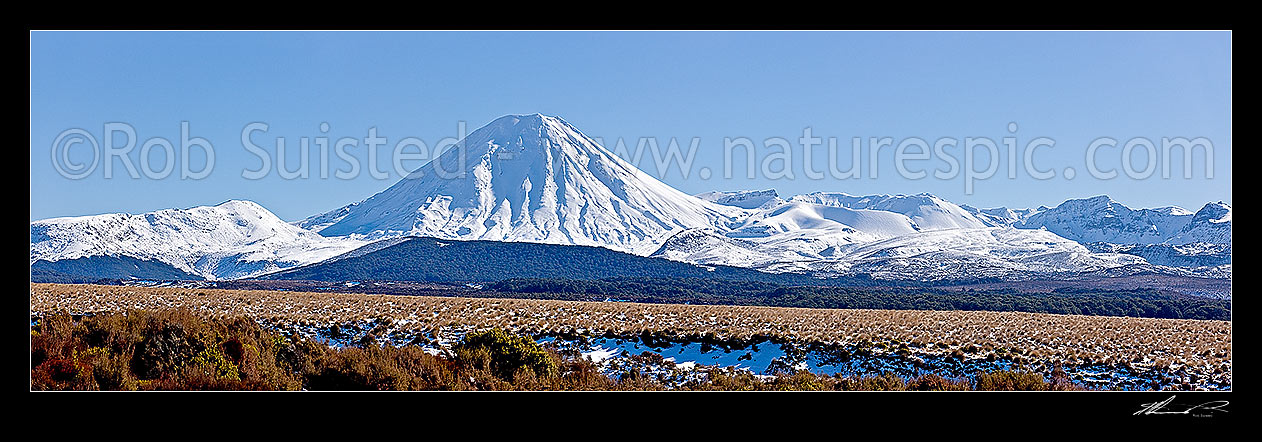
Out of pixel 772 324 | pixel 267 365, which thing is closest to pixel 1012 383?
pixel 267 365

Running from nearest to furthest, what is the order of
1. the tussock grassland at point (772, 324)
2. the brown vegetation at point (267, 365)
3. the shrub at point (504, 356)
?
1. the brown vegetation at point (267, 365)
2. the shrub at point (504, 356)
3. the tussock grassland at point (772, 324)

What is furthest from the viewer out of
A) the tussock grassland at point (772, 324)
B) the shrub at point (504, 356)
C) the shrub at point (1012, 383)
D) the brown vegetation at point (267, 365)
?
the tussock grassland at point (772, 324)
